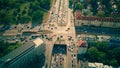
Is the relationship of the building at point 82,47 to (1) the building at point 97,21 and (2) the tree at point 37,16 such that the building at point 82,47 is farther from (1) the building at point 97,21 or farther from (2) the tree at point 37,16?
(2) the tree at point 37,16

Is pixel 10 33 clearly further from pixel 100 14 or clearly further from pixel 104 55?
pixel 100 14

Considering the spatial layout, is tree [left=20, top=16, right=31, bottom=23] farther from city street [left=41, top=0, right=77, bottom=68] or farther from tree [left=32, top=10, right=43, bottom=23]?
city street [left=41, top=0, right=77, bottom=68]

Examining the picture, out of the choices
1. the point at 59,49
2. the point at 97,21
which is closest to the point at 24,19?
the point at 59,49

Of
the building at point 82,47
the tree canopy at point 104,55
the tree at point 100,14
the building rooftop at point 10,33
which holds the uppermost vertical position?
the tree at point 100,14

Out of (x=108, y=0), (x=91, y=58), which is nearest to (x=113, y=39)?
(x=91, y=58)

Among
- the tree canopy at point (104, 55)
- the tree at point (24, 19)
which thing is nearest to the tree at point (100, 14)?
the tree canopy at point (104, 55)

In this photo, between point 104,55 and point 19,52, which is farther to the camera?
point 104,55

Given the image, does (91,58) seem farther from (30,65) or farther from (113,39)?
(30,65)

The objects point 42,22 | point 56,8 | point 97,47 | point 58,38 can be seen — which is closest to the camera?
point 97,47
